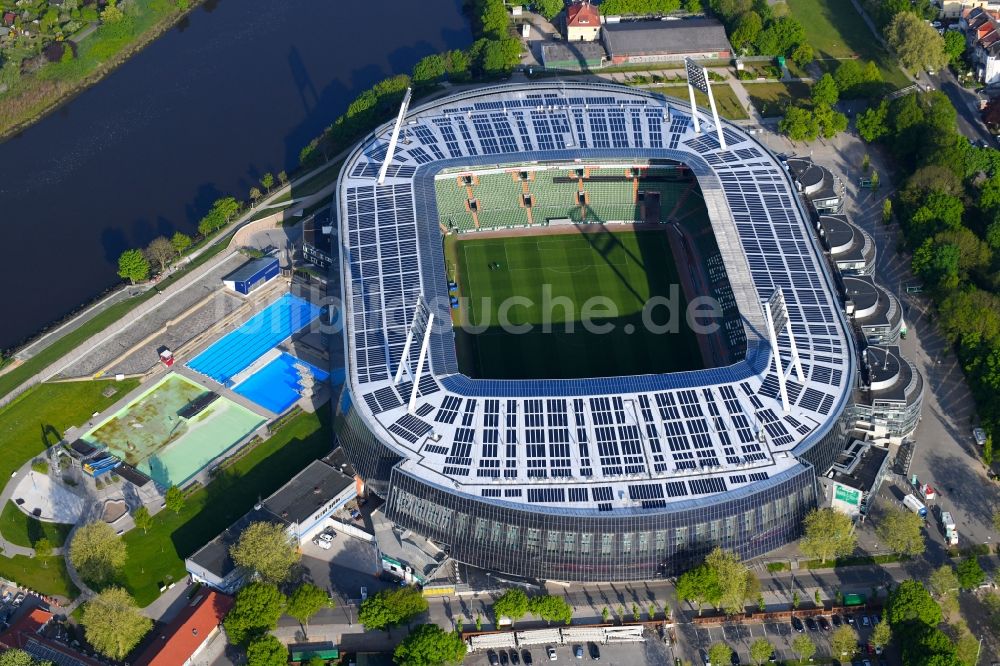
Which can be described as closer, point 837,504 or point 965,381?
point 837,504

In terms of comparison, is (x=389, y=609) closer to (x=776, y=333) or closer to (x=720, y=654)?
(x=720, y=654)

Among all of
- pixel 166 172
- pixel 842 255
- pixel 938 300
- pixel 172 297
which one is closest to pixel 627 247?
pixel 842 255

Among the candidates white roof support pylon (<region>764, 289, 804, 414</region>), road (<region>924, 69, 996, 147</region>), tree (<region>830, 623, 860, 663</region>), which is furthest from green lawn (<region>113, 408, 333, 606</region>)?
road (<region>924, 69, 996, 147</region>)

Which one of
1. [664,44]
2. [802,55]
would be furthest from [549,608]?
[802,55]

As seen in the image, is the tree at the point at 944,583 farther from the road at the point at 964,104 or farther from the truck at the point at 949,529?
the road at the point at 964,104

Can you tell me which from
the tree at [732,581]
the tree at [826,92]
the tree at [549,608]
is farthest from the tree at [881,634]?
the tree at [826,92]

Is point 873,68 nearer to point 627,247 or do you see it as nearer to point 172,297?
point 627,247
